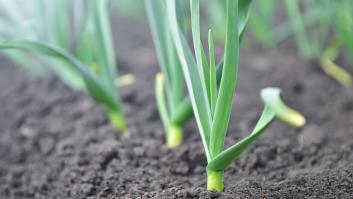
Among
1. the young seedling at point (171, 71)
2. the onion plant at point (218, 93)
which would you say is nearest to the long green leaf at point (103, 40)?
the young seedling at point (171, 71)

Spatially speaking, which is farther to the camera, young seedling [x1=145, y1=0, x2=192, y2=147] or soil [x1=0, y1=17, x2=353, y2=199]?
young seedling [x1=145, y1=0, x2=192, y2=147]

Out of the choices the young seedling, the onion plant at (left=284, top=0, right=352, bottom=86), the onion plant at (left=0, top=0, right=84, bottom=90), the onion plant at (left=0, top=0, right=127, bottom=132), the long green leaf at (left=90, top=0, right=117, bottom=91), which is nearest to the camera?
the onion plant at (left=0, top=0, right=127, bottom=132)

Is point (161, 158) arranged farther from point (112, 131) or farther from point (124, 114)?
point (124, 114)

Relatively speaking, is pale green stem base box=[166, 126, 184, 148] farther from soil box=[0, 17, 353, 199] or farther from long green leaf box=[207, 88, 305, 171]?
long green leaf box=[207, 88, 305, 171]

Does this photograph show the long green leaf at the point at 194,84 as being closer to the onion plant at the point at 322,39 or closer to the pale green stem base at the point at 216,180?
the pale green stem base at the point at 216,180

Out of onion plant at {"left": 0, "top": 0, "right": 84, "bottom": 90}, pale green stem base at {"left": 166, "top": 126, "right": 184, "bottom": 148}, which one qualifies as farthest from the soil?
onion plant at {"left": 0, "top": 0, "right": 84, "bottom": 90}

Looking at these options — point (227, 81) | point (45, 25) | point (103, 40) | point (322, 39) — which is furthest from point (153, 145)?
point (322, 39)
